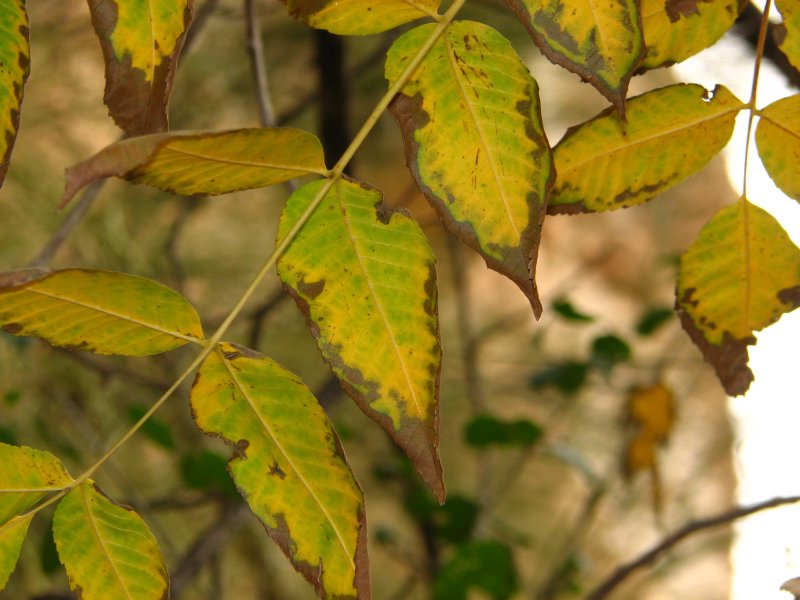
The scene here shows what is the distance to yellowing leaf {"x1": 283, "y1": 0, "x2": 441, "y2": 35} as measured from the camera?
34 cm

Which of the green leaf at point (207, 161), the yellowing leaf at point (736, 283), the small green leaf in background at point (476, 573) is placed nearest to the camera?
the green leaf at point (207, 161)

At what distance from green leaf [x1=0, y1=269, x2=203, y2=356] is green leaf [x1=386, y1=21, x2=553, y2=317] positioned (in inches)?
4.2

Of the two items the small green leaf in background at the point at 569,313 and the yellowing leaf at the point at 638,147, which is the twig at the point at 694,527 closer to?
the yellowing leaf at the point at 638,147

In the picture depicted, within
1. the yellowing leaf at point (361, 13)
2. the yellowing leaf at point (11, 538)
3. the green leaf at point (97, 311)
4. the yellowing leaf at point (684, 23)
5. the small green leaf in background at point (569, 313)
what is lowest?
the small green leaf in background at point (569, 313)

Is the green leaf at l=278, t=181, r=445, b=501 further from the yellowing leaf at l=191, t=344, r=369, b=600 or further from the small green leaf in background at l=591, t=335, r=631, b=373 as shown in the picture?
the small green leaf in background at l=591, t=335, r=631, b=373

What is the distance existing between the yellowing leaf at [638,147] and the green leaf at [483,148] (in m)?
0.04

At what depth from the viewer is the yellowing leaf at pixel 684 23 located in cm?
36

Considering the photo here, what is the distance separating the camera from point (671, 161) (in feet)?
1.24

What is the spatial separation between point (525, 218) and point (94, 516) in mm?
188

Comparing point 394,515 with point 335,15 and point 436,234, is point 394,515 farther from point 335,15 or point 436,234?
point 335,15

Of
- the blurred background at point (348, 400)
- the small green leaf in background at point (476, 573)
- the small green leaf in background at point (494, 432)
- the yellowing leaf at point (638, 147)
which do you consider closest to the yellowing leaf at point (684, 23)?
the yellowing leaf at point (638, 147)

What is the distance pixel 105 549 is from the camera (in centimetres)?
34

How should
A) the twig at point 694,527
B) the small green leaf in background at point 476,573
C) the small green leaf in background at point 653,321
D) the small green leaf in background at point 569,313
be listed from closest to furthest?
the twig at point 694,527
the small green leaf in background at point 476,573
the small green leaf in background at point 569,313
the small green leaf in background at point 653,321

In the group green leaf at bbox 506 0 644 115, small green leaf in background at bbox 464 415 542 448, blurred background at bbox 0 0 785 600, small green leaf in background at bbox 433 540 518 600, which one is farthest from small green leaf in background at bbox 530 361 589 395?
green leaf at bbox 506 0 644 115
